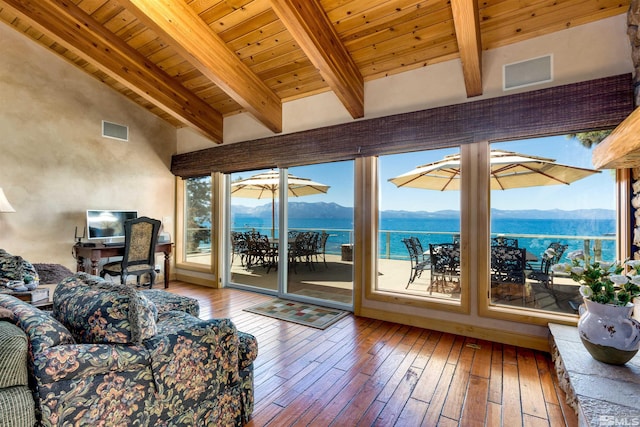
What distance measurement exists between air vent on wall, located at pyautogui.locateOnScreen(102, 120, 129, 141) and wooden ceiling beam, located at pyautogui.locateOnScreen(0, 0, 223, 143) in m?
1.20

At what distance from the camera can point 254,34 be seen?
10.5ft

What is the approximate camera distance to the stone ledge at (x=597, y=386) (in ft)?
4.77

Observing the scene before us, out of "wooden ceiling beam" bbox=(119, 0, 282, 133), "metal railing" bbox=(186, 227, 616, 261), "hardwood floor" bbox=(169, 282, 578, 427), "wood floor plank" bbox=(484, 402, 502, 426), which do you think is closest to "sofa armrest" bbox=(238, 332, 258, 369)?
"hardwood floor" bbox=(169, 282, 578, 427)

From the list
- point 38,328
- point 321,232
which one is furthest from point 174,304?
point 321,232

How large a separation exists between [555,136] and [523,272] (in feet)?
4.39

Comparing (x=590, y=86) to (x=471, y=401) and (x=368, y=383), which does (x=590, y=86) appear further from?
(x=368, y=383)

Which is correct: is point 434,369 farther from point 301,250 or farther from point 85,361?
point 301,250

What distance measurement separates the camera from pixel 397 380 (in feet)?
7.31

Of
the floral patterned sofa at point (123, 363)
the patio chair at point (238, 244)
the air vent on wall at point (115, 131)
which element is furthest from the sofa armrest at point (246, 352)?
the air vent on wall at point (115, 131)

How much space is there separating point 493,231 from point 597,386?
1.61 meters

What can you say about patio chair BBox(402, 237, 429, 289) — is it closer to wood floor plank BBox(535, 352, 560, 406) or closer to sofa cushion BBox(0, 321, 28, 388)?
wood floor plank BBox(535, 352, 560, 406)

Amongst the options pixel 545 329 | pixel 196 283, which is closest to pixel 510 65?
pixel 545 329

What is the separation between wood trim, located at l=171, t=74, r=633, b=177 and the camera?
2.50 meters

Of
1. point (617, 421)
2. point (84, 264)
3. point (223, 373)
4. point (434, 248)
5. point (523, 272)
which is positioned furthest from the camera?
point (84, 264)
